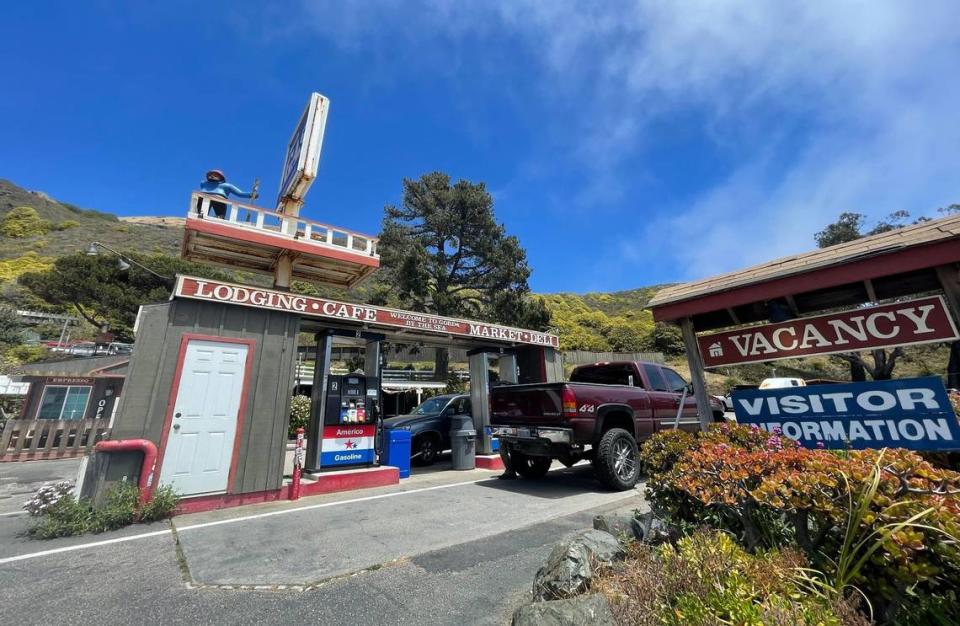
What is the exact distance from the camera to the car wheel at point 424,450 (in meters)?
9.82

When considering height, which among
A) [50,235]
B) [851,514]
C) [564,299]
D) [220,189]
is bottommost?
[851,514]

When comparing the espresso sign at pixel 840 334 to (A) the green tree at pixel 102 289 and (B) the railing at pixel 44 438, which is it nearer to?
(B) the railing at pixel 44 438

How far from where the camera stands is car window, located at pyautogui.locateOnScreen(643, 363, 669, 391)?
26.0ft

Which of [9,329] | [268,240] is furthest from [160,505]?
[9,329]

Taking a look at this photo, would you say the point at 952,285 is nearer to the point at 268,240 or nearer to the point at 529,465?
the point at 529,465

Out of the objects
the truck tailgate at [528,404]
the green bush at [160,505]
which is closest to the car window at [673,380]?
the truck tailgate at [528,404]

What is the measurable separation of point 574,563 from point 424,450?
7.68 metres

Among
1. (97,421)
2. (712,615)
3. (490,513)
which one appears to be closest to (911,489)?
(712,615)

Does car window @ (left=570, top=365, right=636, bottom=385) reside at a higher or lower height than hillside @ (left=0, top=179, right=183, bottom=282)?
lower

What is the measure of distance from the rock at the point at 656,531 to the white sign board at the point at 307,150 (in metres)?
10.6

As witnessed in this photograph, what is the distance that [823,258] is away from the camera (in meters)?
3.52

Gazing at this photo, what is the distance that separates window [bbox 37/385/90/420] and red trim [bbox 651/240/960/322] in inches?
803

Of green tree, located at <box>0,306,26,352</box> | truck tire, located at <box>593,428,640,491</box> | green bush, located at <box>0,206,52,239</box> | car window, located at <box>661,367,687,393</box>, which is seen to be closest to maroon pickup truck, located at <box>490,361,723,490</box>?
truck tire, located at <box>593,428,640,491</box>

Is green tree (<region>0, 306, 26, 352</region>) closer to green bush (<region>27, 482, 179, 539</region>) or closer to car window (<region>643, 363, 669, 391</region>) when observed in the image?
green bush (<region>27, 482, 179, 539</region>)
